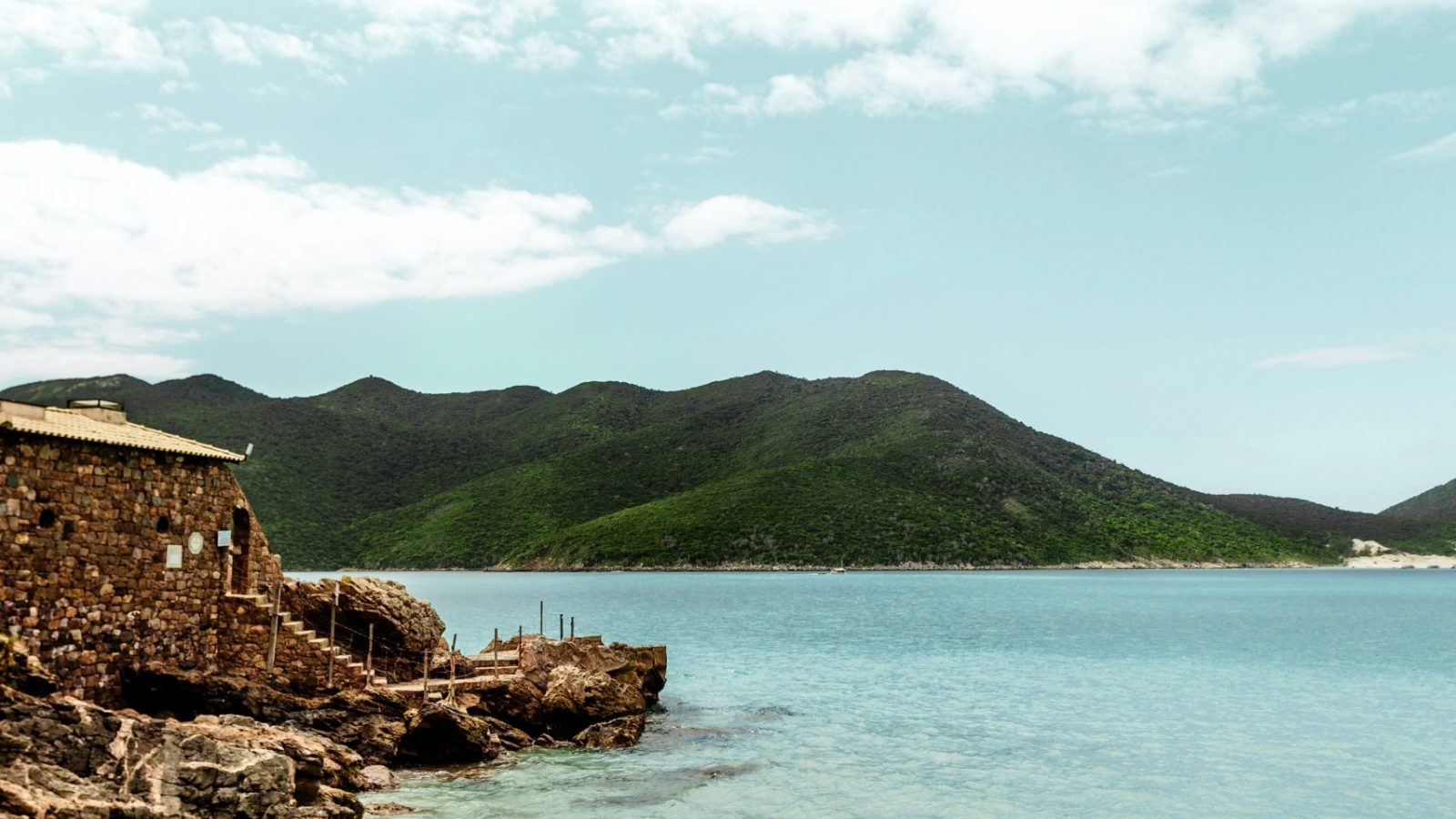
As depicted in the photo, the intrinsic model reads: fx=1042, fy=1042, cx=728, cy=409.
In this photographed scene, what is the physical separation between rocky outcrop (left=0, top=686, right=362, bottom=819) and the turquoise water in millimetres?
4982

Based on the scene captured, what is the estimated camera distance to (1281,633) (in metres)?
73.9

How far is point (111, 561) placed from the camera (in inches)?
853

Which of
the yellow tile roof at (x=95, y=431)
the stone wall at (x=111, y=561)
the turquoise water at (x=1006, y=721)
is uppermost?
the yellow tile roof at (x=95, y=431)

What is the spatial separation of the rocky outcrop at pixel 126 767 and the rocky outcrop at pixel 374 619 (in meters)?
11.4

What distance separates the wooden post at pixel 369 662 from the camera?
27889 mm

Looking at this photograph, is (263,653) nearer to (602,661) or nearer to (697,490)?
(602,661)

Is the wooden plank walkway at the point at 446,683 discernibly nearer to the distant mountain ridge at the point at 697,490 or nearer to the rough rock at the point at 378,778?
the rough rock at the point at 378,778

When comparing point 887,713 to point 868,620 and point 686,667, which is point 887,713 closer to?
point 686,667

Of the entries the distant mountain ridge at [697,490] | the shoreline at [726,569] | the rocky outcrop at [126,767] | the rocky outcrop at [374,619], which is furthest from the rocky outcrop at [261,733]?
the distant mountain ridge at [697,490]

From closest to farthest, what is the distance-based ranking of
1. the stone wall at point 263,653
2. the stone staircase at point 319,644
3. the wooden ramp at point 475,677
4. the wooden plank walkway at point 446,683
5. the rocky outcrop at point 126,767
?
1. the rocky outcrop at point 126,767
2. the stone wall at point 263,653
3. the stone staircase at point 319,644
4. the wooden plank walkway at point 446,683
5. the wooden ramp at point 475,677

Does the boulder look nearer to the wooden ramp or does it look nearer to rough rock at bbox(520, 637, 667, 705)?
the wooden ramp

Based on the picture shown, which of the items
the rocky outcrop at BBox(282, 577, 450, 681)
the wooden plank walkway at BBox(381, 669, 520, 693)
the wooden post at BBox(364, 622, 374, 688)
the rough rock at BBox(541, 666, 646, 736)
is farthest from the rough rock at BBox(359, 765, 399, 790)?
the rough rock at BBox(541, 666, 646, 736)

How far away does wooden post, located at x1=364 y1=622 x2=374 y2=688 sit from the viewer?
27889 millimetres

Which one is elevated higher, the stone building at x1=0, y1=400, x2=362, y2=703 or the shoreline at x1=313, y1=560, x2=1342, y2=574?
the stone building at x1=0, y1=400, x2=362, y2=703
